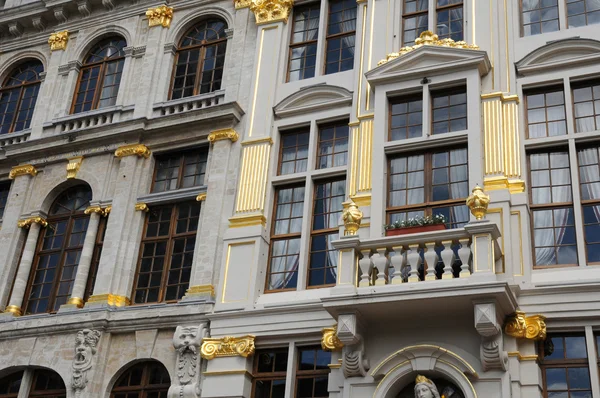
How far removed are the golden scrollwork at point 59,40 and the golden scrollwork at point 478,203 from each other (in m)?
15.0

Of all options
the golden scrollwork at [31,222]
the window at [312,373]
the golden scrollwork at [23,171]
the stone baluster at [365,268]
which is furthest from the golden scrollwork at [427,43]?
the golden scrollwork at [23,171]

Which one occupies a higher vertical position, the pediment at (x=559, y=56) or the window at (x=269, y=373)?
the pediment at (x=559, y=56)

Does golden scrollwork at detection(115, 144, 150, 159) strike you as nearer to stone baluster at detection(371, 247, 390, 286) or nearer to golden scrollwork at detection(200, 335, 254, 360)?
golden scrollwork at detection(200, 335, 254, 360)

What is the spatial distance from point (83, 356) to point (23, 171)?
22.0 feet

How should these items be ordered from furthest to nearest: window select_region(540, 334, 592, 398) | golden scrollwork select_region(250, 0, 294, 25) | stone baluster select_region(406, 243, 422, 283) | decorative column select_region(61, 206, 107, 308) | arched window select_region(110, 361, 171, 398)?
1. golden scrollwork select_region(250, 0, 294, 25)
2. decorative column select_region(61, 206, 107, 308)
3. arched window select_region(110, 361, 171, 398)
4. stone baluster select_region(406, 243, 422, 283)
5. window select_region(540, 334, 592, 398)

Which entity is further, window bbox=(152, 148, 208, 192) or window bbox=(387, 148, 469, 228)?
window bbox=(152, 148, 208, 192)

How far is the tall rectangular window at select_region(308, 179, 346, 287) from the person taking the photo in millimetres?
18688

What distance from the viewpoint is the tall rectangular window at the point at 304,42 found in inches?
857

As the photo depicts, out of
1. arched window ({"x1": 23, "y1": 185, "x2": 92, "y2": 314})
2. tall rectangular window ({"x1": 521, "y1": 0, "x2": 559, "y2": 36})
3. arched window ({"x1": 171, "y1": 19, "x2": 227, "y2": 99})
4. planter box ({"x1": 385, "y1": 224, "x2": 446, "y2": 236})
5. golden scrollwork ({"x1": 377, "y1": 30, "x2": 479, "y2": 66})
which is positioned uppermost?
arched window ({"x1": 171, "y1": 19, "x2": 227, "y2": 99})

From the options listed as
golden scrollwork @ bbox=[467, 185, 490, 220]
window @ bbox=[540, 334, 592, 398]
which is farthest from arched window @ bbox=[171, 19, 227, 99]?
window @ bbox=[540, 334, 592, 398]

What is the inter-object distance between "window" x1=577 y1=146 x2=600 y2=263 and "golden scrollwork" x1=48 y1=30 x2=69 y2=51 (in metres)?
15.9

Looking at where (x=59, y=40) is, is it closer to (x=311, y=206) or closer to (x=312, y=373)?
(x=311, y=206)

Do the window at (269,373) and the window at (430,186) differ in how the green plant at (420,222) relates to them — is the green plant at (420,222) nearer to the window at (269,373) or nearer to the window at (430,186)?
the window at (430,186)

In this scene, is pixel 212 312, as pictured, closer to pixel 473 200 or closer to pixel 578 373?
pixel 473 200
